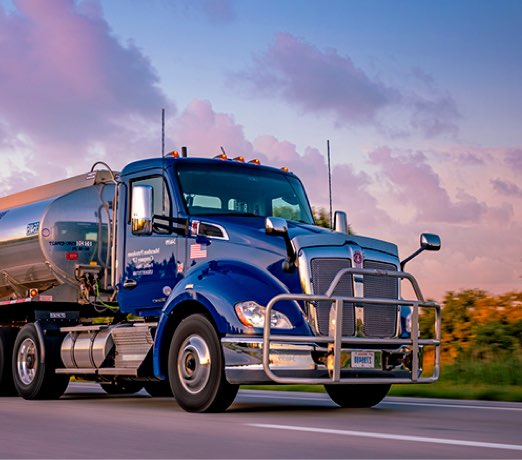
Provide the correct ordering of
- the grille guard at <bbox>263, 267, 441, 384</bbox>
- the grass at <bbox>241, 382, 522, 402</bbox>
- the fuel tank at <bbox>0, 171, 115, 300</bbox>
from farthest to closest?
the fuel tank at <bbox>0, 171, 115, 300</bbox> < the grass at <bbox>241, 382, 522, 402</bbox> < the grille guard at <bbox>263, 267, 441, 384</bbox>

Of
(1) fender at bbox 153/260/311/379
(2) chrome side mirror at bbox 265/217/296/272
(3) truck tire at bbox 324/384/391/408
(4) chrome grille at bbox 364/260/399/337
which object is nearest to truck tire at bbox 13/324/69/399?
(1) fender at bbox 153/260/311/379

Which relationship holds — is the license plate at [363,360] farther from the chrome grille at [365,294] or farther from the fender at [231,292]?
the fender at [231,292]

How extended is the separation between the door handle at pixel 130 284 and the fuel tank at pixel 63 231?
1.18m

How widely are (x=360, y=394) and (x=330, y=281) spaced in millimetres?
2140

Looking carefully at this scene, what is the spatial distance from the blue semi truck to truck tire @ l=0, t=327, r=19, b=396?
2 centimetres

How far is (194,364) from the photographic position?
11.3 m

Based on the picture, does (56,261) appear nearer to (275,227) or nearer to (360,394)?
(360,394)

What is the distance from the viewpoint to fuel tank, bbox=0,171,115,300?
15031 mm

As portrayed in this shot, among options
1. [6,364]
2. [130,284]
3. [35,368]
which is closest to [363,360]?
[130,284]

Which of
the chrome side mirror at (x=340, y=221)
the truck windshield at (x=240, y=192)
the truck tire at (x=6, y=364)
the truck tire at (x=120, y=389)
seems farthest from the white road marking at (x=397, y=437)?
the truck tire at (x=120, y=389)

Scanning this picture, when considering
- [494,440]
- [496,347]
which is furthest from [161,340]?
[496,347]

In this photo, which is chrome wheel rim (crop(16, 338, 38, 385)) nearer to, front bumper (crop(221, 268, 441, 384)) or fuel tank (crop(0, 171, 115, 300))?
fuel tank (crop(0, 171, 115, 300))

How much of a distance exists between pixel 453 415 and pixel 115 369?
4.24 m

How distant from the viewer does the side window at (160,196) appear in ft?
41.4
